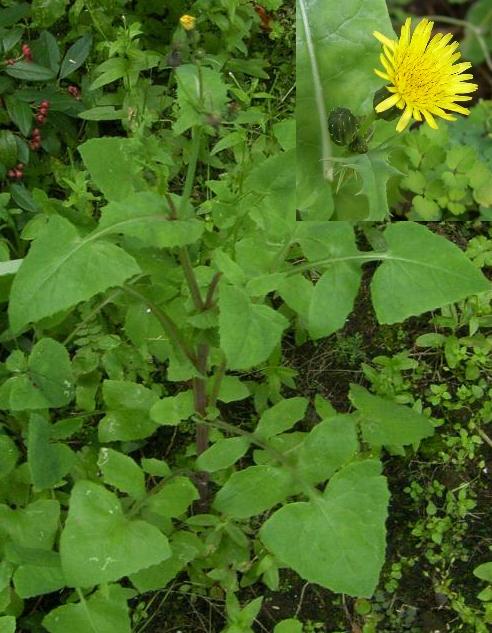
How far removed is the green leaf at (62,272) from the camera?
137 cm

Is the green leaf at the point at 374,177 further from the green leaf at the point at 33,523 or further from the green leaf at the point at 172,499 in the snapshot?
the green leaf at the point at 33,523

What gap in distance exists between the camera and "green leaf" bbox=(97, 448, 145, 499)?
164cm

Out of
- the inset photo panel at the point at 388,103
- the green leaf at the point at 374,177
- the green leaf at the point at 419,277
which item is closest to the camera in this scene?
the green leaf at the point at 419,277

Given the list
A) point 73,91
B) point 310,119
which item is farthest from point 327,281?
point 73,91

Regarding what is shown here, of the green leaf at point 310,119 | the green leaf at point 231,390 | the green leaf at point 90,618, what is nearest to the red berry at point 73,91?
the green leaf at point 310,119

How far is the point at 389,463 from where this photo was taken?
2143 millimetres

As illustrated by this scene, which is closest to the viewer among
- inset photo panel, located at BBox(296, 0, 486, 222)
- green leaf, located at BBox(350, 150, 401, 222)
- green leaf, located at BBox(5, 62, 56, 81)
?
inset photo panel, located at BBox(296, 0, 486, 222)

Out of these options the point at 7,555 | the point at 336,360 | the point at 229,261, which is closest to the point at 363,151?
the point at 336,360

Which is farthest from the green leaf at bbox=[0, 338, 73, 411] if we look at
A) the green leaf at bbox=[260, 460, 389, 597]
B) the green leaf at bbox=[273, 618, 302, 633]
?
the green leaf at bbox=[273, 618, 302, 633]

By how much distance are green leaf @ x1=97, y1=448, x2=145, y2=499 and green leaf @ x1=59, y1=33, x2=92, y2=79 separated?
1.24m

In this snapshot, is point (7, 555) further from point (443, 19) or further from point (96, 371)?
point (443, 19)

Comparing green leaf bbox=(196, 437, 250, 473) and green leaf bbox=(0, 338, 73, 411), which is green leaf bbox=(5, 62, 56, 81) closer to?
green leaf bbox=(0, 338, 73, 411)

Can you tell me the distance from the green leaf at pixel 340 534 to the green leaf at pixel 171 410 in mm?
328

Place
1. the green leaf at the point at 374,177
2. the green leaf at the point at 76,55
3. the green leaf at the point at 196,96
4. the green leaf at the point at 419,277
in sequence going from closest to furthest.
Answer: the green leaf at the point at 196,96 → the green leaf at the point at 419,277 → the green leaf at the point at 374,177 → the green leaf at the point at 76,55
